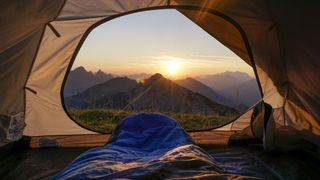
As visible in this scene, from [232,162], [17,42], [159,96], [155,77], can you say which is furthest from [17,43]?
[155,77]

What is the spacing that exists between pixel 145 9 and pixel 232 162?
195 cm

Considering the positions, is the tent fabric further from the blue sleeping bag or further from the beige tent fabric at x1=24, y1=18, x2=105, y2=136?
the blue sleeping bag

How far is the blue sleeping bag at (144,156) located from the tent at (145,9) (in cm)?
98

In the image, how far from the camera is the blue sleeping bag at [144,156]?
6.05ft

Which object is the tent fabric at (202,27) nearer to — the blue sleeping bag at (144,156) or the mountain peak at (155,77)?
the blue sleeping bag at (144,156)

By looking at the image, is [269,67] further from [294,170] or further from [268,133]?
[294,170]

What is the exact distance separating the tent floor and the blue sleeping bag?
531 millimetres

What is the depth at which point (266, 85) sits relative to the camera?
399 centimetres

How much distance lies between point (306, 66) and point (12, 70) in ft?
8.75

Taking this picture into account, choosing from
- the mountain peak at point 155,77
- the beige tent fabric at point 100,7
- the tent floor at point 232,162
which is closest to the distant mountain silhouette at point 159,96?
the mountain peak at point 155,77

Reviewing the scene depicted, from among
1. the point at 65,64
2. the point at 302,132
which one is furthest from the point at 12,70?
the point at 302,132

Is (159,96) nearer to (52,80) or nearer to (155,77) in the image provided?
(155,77)

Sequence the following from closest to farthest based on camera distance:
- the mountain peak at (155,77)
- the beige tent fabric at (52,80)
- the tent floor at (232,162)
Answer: the tent floor at (232,162)
the beige tent fabric at (52,80)
the mountain peak at (155,77)

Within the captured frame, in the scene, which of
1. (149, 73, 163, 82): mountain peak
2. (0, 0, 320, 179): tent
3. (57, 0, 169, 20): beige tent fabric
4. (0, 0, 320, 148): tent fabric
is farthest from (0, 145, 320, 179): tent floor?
(149, 73, 163, 82): mountain peak
